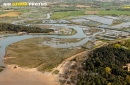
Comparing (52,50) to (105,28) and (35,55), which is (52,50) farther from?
(105,28)

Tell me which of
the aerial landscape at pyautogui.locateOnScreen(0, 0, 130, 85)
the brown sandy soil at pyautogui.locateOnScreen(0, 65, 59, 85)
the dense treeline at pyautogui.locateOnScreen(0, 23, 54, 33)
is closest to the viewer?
the brown sandy soil at pyautogui.locateOnScreen(0, 65, 59, 85)

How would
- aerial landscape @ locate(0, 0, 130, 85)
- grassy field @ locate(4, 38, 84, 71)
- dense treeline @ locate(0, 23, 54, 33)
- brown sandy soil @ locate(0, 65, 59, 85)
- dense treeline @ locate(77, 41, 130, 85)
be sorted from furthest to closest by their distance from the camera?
dense treeline @ locate(0, 23, 54, 33), grassy field @ locate(4, 38, 84, 71), aerial landscape @ locate(0, 0, 130, 85), brown sandy soil @ locate(0, 65, 59, 85), dense treeline @ locate(77, 41, 130, 85)

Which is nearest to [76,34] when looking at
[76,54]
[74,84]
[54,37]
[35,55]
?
→ [54,37]

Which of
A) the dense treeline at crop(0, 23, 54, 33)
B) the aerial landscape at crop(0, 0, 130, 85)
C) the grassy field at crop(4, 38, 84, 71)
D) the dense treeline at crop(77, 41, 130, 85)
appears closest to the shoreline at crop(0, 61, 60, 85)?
the aerial landscape at crop(0, 0, 130, 85)

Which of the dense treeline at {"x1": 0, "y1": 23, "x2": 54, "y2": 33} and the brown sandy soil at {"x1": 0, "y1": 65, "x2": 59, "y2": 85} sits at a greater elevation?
the dense treeline at {"x1": 0, "y1": 23, "x2": 54, "y2": 33}

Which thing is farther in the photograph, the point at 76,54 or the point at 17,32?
the point at 17,32

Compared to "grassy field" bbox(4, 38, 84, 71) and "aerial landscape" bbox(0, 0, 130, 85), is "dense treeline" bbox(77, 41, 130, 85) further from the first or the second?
"grassy field" bbox(4, 38, 84, 71)
